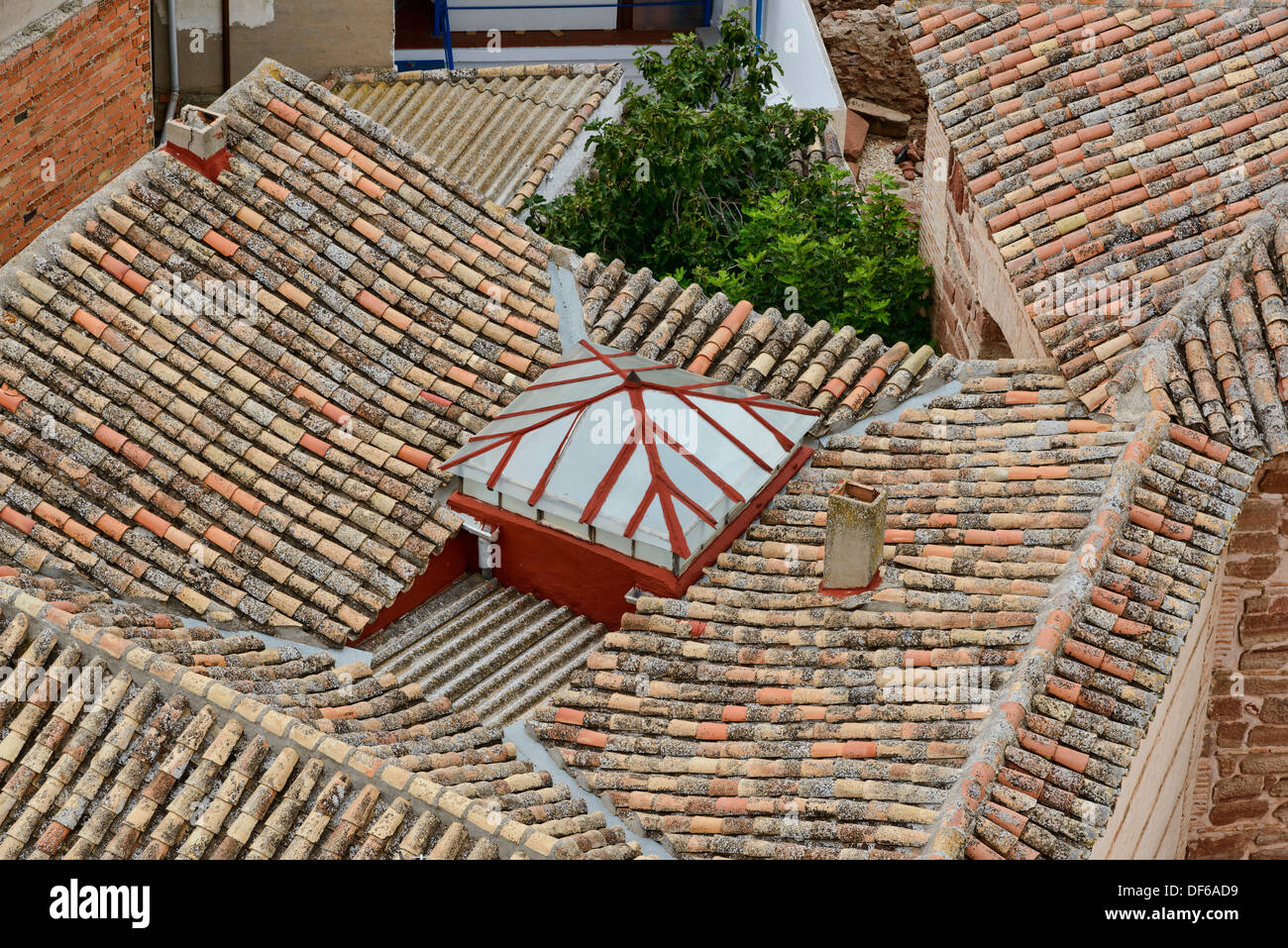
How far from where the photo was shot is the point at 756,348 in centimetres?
1923

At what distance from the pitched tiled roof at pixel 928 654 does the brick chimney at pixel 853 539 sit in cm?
16

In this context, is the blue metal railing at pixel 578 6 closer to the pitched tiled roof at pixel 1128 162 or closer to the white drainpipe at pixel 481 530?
the pitched tiled roof at pixel 1128 162

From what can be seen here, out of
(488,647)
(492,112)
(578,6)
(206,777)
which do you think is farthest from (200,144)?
(578,6)

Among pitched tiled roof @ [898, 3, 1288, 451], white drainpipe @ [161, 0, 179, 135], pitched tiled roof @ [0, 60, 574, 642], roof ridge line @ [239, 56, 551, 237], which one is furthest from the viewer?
white drainpipe @ [161, 0, 179, 135]

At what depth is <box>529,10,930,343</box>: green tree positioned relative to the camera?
23.0 metres

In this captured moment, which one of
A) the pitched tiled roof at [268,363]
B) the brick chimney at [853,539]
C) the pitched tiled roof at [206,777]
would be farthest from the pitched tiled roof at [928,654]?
the pitched tiled roof at [268,363]

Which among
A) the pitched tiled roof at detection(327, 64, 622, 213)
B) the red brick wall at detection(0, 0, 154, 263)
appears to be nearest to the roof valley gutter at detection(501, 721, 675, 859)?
the red brick wall at detection(0, 0, 154, 263)

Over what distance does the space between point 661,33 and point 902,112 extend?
15.3 feet

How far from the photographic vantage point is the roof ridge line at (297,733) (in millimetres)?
13016

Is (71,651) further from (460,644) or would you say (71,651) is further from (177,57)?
(177,57)

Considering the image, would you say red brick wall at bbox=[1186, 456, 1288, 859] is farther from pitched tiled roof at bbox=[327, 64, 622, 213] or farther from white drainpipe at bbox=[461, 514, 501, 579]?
pitched tiled roof at bbox=[327, 64, 622, 213]

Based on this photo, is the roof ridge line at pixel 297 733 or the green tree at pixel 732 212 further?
the green tree at pixel 732 212

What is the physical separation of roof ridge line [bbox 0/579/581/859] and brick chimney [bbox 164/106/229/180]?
595 cm

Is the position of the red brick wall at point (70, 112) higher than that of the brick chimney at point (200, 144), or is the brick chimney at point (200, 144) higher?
the brick chimney at point (200, 144)
